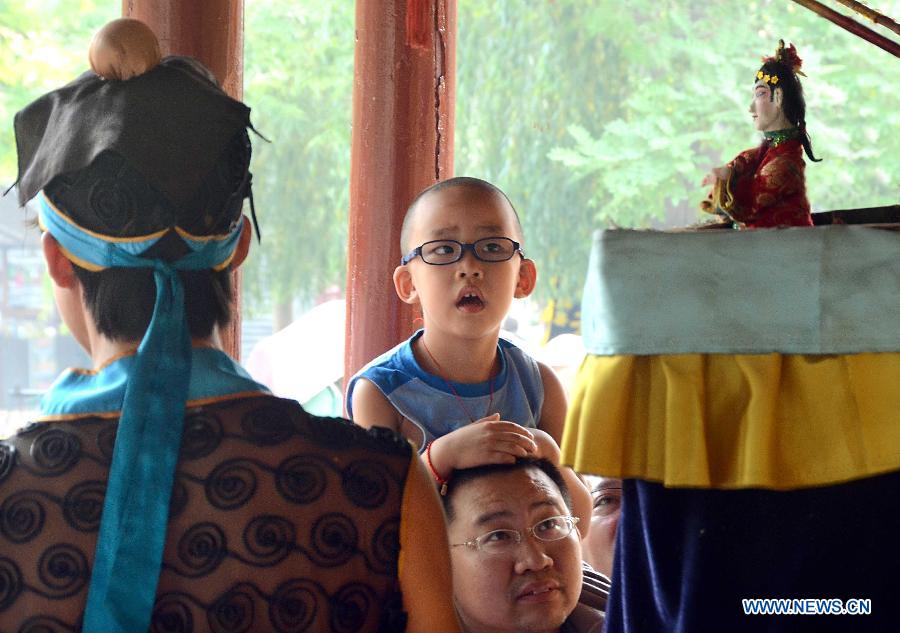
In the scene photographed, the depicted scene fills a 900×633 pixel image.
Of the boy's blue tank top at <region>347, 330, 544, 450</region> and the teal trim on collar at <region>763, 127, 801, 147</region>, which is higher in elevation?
the teal trim on collar at <region>763, 127, 801, 147</region>

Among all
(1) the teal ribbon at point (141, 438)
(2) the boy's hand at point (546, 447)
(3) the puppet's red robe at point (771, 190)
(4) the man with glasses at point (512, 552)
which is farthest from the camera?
(2) the boy's hand at point (546, 447)

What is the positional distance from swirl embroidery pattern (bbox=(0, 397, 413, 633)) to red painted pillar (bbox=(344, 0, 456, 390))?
4.88ft

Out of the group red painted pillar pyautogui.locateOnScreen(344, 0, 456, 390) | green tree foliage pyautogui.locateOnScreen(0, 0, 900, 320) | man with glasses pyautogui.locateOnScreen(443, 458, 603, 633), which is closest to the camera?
man with glasses pyautogui.locateOnScreen(443, 458, 603, 633)

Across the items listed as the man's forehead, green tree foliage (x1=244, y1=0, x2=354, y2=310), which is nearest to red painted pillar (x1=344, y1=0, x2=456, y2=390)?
the man's forehead

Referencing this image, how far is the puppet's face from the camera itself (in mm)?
1436

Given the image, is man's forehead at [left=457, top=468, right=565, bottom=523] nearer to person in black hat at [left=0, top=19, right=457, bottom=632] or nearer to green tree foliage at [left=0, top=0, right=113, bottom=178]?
person in black hat at [left=0, top=19, right=457, bottom=632]

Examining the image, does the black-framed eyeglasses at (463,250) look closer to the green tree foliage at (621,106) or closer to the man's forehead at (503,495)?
the man's forehead at (503,495)

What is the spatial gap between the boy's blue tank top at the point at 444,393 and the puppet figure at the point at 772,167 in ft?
2.49

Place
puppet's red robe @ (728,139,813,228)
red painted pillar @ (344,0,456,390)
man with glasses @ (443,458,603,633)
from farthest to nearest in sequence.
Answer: red painted pillar @ (344,0,456,390) → man with glasses @ (443,458,603,633) → puppet's red robe @ (728,139,813,228)

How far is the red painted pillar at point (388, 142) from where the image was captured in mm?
2613

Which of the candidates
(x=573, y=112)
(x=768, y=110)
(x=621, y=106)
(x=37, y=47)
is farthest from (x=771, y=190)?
(x=621, y=106)

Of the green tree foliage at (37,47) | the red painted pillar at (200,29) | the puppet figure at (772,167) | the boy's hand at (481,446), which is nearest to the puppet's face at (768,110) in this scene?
the puppet figure at (772,167)

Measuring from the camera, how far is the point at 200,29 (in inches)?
83.5

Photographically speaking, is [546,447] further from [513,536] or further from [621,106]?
[621,106]
